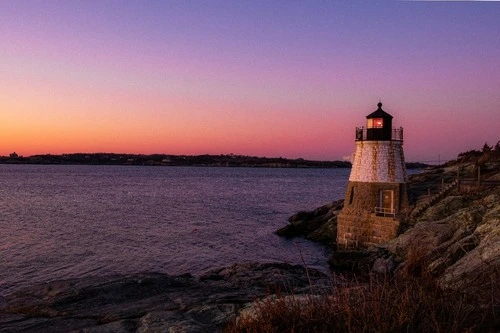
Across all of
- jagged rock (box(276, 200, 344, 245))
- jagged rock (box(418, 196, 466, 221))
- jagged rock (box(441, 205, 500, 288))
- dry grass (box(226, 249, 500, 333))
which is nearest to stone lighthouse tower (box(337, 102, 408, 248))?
jagged rock (box(418, 196, 466, 221))

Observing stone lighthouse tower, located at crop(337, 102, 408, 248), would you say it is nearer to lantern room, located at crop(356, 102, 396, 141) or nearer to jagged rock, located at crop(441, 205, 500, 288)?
lantern room, located at crop(356, 102, 396, 141)

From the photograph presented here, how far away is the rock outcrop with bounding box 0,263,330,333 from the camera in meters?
7.92

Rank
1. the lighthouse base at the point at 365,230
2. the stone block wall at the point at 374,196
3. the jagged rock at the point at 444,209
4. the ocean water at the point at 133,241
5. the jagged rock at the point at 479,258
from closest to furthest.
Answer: the jagged rock at the point at 479,258 → the jagged rock at the point at 444,209 → the lighthouse base at the point at 365,230 → the ocean water at the point at 133,241 → the stone block wall at the point at 374,196

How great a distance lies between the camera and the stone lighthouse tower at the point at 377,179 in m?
24.6

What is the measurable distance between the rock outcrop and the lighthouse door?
11.8 meters

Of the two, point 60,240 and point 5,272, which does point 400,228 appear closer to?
point 5,272

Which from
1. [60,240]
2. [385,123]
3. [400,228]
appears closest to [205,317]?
[400,228]

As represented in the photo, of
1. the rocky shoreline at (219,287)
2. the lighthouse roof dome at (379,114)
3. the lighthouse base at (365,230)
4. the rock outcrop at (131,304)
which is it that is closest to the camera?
the rocky shoreline at (219,287)

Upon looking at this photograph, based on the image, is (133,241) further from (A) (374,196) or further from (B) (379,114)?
(B) (379,114)

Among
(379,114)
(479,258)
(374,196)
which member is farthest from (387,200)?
(479,258)

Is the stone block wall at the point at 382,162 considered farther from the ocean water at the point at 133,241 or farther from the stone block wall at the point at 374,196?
the ocean water at the point at 133,241

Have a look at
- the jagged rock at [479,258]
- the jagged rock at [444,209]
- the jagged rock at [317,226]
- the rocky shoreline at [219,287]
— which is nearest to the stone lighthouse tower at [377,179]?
the jagged rock at [444,209]

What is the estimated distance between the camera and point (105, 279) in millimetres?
13820

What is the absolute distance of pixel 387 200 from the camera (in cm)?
2523
